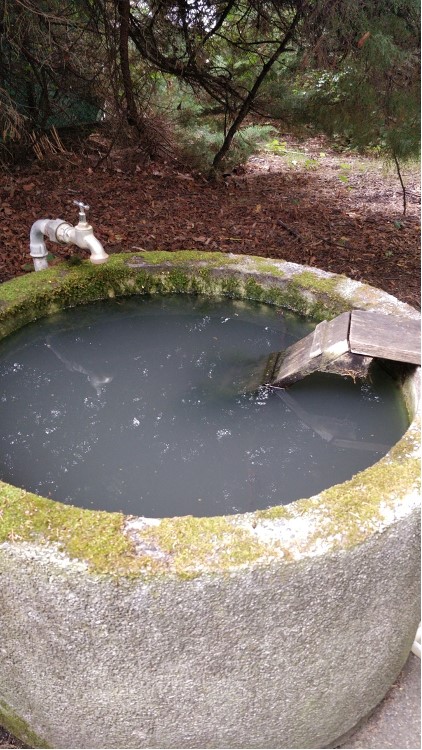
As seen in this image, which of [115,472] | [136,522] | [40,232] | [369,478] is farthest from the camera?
[40,232]

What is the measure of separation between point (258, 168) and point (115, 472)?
20.2 feet

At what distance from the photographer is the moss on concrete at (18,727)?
1.90 meters

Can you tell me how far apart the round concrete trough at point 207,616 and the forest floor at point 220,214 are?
3158 mm

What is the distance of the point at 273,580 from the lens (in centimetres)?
144

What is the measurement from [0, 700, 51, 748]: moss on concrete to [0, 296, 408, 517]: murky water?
746 millimetres

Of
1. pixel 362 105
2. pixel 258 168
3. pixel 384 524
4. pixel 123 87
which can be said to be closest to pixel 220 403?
pixel 384 524

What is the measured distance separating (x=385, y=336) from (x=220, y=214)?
346cm

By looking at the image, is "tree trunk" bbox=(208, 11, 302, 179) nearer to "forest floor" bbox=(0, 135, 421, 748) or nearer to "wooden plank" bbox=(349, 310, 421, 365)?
"forest floor" bbox=(0, 135, 421, 748)

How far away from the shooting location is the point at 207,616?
4.72 feet

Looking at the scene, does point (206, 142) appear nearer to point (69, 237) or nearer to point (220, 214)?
point (220, 214)

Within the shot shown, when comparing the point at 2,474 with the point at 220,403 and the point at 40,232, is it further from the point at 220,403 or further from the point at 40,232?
the point at 40,232

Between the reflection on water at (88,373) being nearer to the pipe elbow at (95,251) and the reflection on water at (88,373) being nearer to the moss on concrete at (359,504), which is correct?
the pipe elbow at (95,251)

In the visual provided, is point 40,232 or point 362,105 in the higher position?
point 362,105

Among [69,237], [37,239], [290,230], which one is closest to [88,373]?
[69,237]
